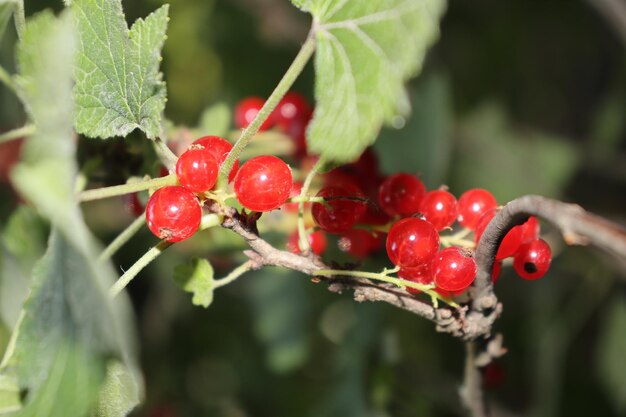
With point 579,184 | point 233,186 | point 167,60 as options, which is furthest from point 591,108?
point 233,186

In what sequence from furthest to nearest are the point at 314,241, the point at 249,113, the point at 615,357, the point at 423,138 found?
the point at 615,357, the point at 423,138, the point at 249,113, the point at 314,241

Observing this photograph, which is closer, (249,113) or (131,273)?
(131,273)

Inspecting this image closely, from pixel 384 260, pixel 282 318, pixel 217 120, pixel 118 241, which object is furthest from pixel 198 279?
pixel 282 318

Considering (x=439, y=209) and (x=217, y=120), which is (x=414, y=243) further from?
(x=217, y=120)

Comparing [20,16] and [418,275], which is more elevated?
[20,16]

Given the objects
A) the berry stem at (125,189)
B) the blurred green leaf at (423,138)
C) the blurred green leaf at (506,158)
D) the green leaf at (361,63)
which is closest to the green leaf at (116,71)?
the berry stem at (125,189)

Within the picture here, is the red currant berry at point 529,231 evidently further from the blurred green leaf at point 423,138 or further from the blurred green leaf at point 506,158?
the blurred green leaf at point 506,158

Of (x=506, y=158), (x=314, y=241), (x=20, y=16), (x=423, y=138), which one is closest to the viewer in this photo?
(x=20, y=16)

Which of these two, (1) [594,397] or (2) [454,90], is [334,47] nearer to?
(1) [594,397]
